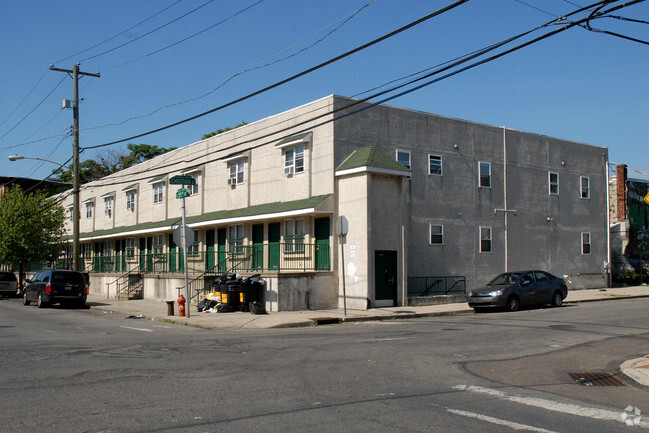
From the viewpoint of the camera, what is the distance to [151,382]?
8.77m

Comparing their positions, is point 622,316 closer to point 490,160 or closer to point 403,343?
point 403,343

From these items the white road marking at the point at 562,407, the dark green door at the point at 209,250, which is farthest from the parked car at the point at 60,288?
the white road marking at the point at 562,407

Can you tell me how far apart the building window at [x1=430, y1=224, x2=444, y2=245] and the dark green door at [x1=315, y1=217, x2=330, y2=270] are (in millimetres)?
5070

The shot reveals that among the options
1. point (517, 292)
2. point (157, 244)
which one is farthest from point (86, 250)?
point (517, 292)

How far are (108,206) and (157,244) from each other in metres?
10.8

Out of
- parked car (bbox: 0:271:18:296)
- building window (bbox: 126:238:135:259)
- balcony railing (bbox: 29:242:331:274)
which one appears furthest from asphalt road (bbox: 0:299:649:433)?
building window (bbox: 126:238:135:259)

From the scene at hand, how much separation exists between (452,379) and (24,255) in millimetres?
36921

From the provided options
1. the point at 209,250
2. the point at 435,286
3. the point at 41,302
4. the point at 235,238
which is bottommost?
the point at 41,302

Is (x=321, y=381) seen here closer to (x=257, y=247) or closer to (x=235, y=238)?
(x=257, y=247)

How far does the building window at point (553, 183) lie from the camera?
3195 centimetres

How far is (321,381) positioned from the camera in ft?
29.3

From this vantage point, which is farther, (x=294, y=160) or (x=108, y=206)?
(x=108, y=206)

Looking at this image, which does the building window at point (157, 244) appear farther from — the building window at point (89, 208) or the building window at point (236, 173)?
the building window at point (89, 208)

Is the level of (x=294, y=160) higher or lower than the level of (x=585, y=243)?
higher
